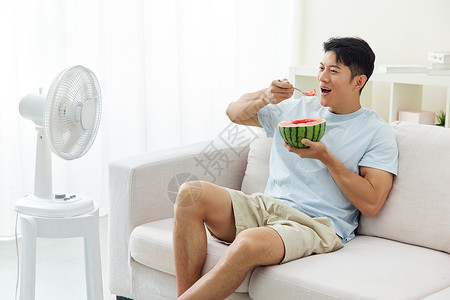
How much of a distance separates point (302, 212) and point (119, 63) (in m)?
1.89

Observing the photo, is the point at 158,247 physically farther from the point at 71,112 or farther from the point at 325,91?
the point at 325,91

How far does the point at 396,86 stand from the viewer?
11.0 feet

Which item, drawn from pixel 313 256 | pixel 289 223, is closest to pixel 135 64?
pixel 289 223

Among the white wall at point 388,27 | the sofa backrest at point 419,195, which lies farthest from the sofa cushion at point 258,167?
the white wall at point 388,27

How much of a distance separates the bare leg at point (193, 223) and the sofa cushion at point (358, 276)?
0.70ft

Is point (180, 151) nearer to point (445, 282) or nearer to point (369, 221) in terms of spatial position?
point (369, 221)

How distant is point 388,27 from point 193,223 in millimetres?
2274

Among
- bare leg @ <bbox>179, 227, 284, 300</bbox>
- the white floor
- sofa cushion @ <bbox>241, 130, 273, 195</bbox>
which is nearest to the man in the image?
bare leg @ <bbox>179, 227, 284, 300</bbox>

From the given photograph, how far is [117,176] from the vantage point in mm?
2549

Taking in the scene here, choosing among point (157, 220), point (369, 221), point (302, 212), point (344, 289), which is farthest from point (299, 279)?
point (157, 220)

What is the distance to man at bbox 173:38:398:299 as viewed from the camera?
2.03 metres

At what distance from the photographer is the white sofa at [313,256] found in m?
1.95

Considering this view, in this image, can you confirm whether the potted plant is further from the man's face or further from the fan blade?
the fan blade

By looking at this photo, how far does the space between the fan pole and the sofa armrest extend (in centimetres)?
37
